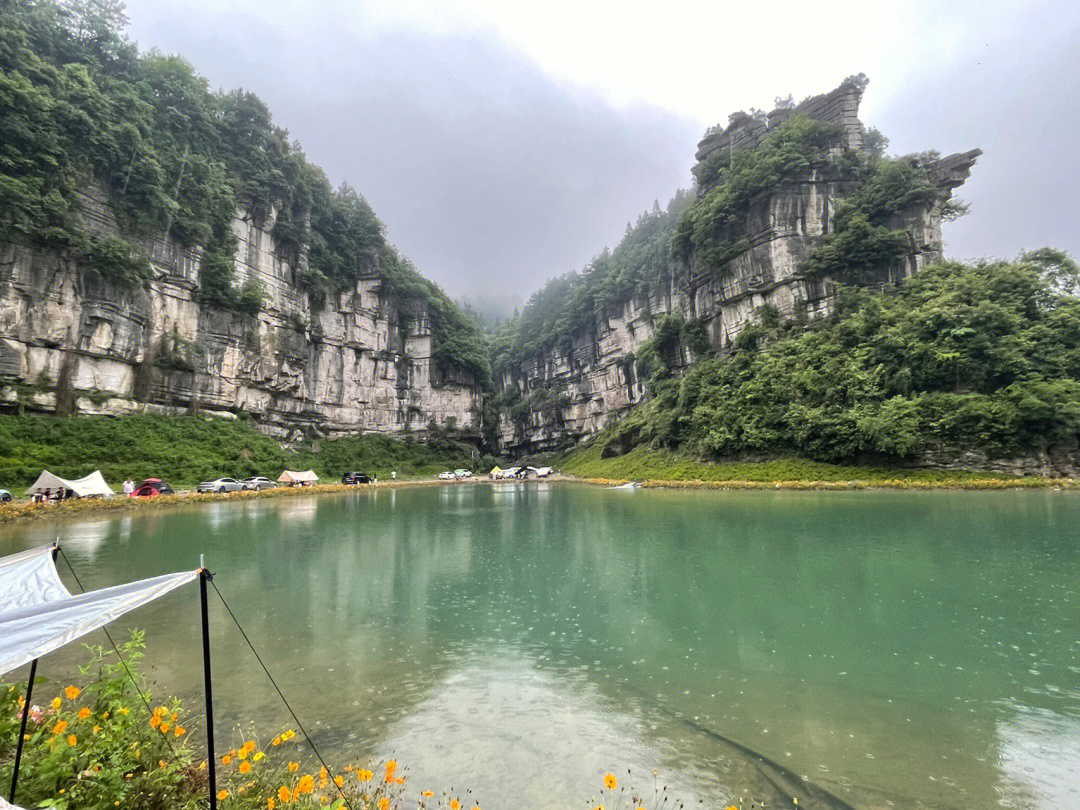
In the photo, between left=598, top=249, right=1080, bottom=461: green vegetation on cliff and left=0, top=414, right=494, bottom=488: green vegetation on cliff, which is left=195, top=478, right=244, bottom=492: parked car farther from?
left=598, top=249, right=1080, bottom=461: green vegetation on cliff

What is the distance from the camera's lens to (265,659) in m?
5.95

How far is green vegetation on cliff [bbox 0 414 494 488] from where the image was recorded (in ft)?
84.9

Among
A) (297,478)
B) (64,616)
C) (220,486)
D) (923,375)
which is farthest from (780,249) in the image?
(64,616)

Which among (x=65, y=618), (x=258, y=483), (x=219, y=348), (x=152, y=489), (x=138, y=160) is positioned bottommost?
(x=258, y=483)

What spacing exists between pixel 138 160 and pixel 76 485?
85.2 feet

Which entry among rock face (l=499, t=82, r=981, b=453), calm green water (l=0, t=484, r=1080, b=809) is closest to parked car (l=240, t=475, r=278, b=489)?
calm green water (l=0, t=484, r=1080, b=809)

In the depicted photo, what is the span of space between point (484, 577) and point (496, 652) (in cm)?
388

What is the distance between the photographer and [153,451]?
3138 centimetres

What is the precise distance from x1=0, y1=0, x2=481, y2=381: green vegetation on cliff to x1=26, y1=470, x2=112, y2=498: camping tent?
16335 mm

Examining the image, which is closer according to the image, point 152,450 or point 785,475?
point 785,475

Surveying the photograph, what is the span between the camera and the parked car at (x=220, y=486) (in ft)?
94.9

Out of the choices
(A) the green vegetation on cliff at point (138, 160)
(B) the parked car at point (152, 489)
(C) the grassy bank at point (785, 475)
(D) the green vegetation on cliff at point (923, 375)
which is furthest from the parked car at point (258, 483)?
(D) the green vegetation on cliff at point (923, 375)

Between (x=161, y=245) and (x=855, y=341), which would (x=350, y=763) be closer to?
(x=855, y=341)

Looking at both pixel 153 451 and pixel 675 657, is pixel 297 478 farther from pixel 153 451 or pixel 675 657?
pixel 675 657
